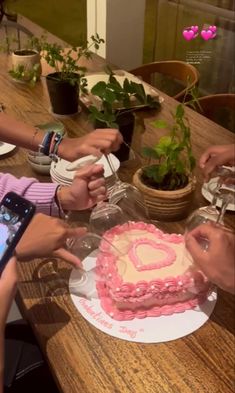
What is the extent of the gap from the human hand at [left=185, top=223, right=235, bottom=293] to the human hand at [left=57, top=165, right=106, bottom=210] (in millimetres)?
315

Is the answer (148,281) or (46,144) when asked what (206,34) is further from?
(148,281)

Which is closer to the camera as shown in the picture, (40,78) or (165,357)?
(165,357)

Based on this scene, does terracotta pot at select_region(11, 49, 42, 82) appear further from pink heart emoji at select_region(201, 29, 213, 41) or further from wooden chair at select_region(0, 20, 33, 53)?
pink heart emoji at select_region(201, 29, 213, 41)

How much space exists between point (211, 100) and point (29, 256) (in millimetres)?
1217

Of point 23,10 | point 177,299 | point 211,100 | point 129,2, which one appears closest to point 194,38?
point 129,2

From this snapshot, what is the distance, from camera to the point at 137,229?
865mm

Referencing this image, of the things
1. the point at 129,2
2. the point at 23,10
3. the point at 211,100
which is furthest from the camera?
the point at 23,10

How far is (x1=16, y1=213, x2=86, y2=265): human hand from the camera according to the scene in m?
0.82

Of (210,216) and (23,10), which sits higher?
(210,216)

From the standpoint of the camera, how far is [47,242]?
0.82m

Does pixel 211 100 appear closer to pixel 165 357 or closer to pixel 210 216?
pixel 210 216

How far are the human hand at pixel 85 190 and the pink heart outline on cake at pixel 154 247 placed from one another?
187 millimetres

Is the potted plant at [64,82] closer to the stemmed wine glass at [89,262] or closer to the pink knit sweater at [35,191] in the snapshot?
the pink knit sweater at [35,191]

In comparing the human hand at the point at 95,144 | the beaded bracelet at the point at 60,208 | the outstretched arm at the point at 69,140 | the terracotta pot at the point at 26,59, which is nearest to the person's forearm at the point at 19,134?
the outstretched arm at the point at 69,140
